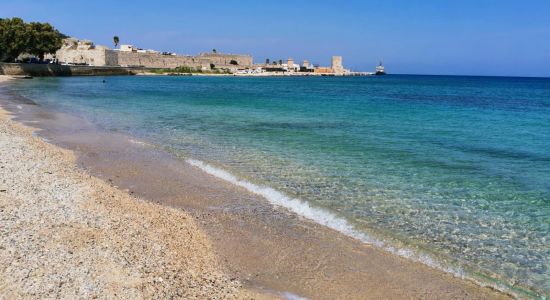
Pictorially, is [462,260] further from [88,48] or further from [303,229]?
[88,48]

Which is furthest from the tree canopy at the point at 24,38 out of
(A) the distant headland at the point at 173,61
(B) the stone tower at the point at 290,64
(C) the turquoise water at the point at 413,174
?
(B) the stone tower at the point at 290,64

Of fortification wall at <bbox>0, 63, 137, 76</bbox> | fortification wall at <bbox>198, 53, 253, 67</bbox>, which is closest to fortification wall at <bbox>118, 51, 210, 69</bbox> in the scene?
fortification wall at <bbox>198, 53, 253, 67</bbox>

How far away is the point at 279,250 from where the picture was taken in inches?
266

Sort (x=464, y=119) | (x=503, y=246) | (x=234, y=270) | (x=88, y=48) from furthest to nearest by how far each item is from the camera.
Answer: (x=88, y=48)
(x=464, y=119)
(x=503, y=246)
(x=234, y=270)

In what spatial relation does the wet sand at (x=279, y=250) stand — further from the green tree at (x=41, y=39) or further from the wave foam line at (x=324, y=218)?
the green tree at (x=41, y=39)

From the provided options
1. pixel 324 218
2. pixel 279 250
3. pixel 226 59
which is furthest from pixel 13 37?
pixel 226 59

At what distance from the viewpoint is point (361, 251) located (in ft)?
22.5

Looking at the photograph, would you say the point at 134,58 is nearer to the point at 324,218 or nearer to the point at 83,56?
the point at 83,56

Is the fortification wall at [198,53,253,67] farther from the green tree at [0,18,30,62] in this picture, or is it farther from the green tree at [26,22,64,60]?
the green tree at [0,18,30,62]

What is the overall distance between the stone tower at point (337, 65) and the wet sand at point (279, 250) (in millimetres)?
163448

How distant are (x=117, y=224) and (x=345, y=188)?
15.7ft

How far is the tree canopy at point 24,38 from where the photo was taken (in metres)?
65.9

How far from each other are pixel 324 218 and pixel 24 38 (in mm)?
71172

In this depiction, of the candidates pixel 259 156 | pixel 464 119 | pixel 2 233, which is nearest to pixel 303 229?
pixel 2 233
